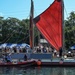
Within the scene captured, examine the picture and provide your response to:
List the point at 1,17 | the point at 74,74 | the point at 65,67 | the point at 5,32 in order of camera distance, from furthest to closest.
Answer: the point at 1,17 → the point at 5,32 → the point at 65,67 → the point at 74,74

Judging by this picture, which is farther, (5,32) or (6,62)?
(5,32)

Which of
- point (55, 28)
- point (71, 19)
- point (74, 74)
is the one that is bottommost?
point (74, 74)

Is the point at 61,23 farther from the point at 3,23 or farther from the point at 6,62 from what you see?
the point at 3,23

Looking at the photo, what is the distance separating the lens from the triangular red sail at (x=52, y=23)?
4109cm

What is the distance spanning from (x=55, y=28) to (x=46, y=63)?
4.95 m

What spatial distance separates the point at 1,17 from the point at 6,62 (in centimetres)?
7686

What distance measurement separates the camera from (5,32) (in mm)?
106938

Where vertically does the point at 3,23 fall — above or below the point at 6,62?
above

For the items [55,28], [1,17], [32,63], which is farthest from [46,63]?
[1,17]

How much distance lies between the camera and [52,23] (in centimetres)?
4206

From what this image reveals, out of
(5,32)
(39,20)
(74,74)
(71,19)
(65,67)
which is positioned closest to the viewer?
(74,74)

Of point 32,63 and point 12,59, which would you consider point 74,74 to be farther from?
point 12,59

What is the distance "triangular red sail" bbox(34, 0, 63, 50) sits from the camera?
41.1 m

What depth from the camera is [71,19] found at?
96.6 meters
